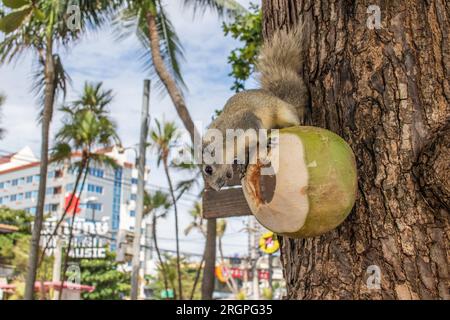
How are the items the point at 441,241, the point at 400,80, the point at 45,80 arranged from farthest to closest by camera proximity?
the point at 45,80
the point at 400,80
the point at 441,241

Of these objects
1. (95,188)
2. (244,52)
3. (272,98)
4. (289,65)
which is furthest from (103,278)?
(289,65)

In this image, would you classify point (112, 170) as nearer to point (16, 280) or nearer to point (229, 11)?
point (229, 11)

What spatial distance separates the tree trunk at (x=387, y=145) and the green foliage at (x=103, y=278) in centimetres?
2315

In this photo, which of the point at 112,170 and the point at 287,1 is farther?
the point at 112,170

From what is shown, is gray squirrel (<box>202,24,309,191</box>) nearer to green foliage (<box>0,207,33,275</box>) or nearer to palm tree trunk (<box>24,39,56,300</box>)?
palm tree trunk (<box>24,39,56,300</box>)

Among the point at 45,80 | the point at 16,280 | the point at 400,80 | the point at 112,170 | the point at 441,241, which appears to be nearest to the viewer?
the point at 441,241

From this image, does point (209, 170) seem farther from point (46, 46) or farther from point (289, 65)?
point (46, 46)

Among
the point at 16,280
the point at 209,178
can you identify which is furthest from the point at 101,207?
the point at 209,178

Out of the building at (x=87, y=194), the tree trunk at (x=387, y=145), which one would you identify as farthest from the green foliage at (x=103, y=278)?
the tree trunk at (x=387, y=145)

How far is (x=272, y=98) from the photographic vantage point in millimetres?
1630

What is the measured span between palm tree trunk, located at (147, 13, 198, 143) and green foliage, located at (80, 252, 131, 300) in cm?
1787
